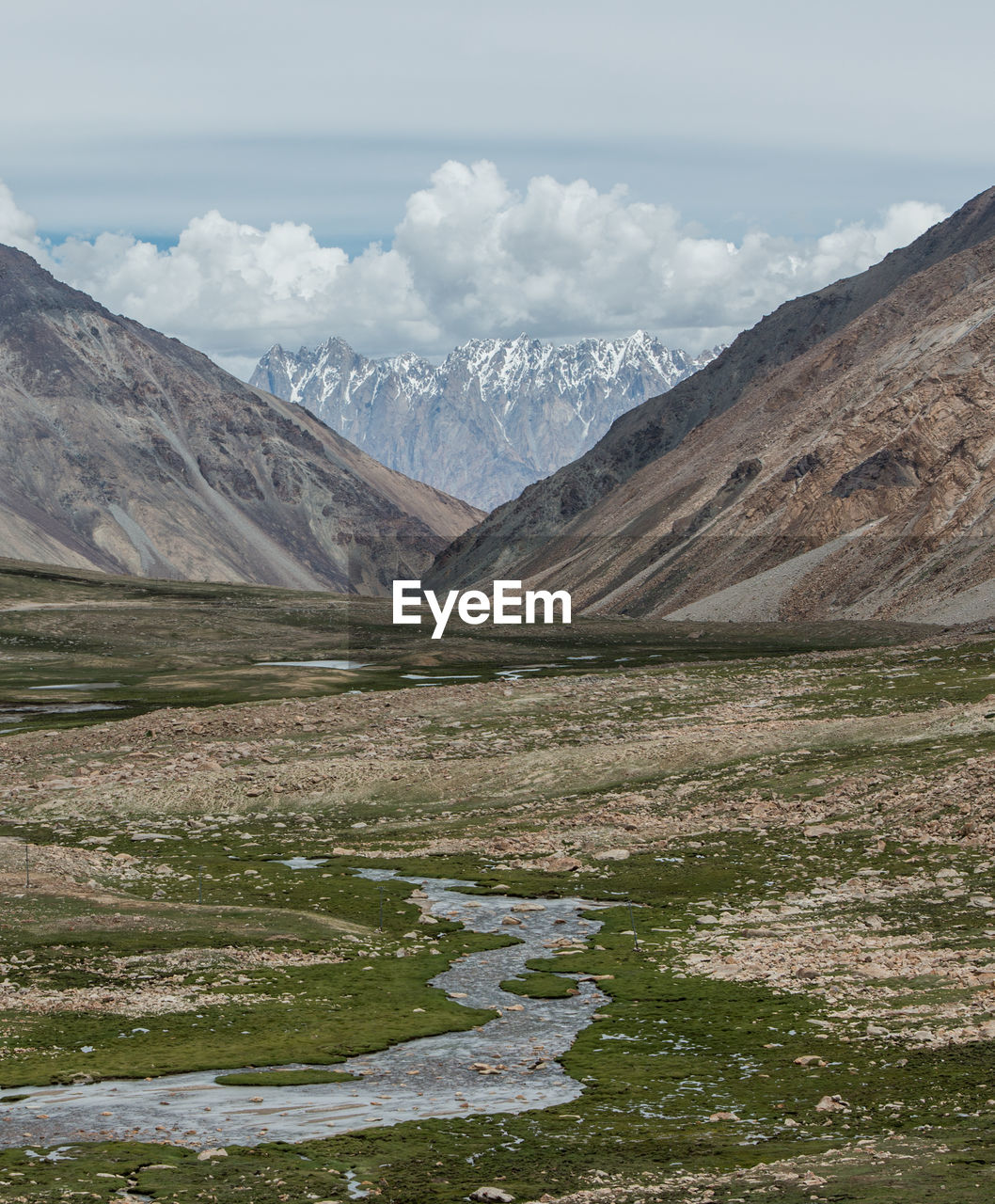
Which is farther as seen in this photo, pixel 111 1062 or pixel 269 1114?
pixel 111 1062

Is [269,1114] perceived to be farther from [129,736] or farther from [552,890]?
[129,736]

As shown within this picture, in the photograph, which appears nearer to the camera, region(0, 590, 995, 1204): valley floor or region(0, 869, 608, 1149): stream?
region(0, 590, 995, 1204): valley floor

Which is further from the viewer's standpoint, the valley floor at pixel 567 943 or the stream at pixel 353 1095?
the stream at pixel 353 1095

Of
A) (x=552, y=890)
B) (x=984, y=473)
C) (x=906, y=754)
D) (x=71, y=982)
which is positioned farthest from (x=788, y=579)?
(x=71, y=982)

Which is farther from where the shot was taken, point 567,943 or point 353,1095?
point 567,943
